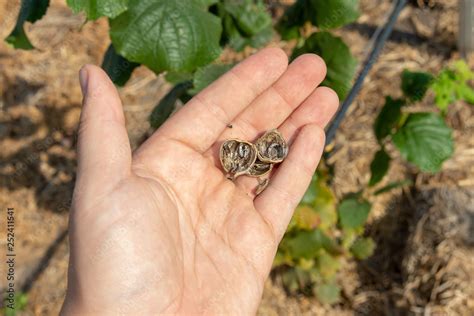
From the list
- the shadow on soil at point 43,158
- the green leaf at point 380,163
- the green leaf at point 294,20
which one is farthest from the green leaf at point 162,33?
the shadow on soil at point 43,158

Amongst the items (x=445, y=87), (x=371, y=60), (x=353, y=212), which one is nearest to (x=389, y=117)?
(x=445, y=87)

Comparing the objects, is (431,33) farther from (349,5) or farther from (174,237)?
(174,237)

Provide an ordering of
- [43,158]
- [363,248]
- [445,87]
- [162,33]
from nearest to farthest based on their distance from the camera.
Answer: [162,33] → [445,87] → [363,248] → [43,158]

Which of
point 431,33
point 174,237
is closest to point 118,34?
point 174,237

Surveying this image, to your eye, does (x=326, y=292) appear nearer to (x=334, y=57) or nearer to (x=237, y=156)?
(x=237, y=156)

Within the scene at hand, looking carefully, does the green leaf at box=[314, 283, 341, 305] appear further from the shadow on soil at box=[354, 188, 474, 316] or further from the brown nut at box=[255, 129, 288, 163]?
the brown nut at box=[255, 129, 288, 163]

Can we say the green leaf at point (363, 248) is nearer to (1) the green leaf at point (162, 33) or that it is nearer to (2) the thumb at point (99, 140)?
(1) the green leaf at point (162, 33)

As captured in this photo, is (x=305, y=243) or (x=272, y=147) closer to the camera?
(x=272, y=147)
